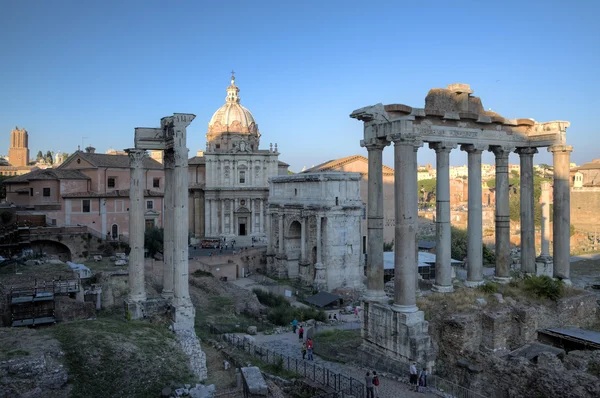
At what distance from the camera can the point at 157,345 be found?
44.1 ft

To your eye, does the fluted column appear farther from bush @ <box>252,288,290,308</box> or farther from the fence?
bush @ <box>252,288,290,308</box>

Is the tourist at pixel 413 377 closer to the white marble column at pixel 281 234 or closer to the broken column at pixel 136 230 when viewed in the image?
the broken column at pixel 136 230

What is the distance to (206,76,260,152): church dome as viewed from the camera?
5462 cm

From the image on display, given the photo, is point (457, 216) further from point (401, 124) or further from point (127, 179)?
point (401, 124)

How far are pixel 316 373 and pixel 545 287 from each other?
8116 mm

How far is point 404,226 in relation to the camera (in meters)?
13.8

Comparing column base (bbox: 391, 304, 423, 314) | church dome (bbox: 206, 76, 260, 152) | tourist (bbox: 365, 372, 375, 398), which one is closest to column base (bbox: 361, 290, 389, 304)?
column base (bbox: 391, 304, 423, 314)

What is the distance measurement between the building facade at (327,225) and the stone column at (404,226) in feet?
69.8

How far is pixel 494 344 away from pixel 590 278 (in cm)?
2084

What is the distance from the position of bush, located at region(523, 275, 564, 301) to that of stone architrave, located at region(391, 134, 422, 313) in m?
4.96

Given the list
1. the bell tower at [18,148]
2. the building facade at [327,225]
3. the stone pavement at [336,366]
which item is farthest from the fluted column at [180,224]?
the bell tower at [18,148]

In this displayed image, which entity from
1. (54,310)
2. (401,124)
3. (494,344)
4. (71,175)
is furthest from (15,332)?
(71,175)

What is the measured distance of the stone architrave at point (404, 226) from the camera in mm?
13672

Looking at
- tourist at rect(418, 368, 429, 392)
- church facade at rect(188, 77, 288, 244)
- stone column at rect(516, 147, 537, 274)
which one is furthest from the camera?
church facade at rect(188, 77, 288, 244)
